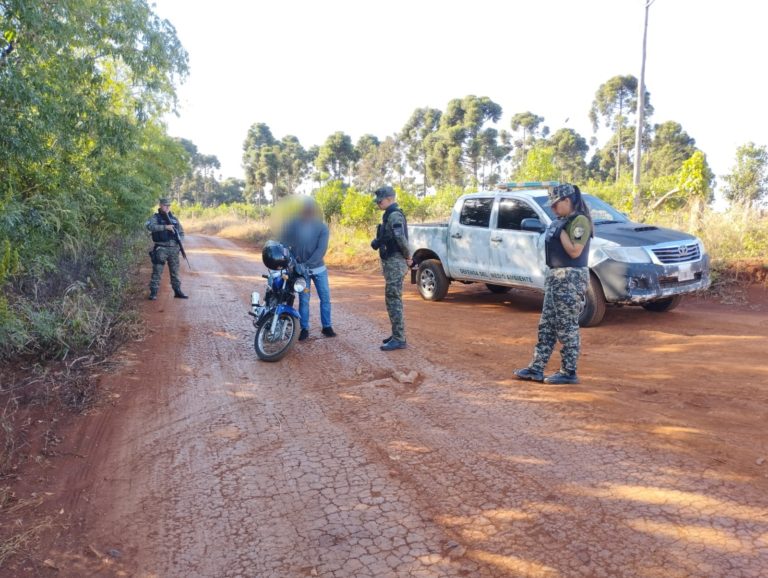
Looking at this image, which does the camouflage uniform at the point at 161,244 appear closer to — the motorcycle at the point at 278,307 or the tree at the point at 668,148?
the motorcycle at the point at 278,307

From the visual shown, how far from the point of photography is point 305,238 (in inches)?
271

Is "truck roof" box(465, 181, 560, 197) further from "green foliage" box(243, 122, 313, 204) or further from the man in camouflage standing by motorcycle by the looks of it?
"green foliage" box(243, 122, 313, 204)

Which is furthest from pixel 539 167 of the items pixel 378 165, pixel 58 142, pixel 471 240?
pixel 378 165

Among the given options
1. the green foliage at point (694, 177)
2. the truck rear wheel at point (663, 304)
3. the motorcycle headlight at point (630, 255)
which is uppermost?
the green foliage at point (694, 177)

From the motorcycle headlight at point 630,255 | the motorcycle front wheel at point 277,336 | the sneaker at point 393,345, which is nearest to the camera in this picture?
the motorcycle front wheel at point 277,336

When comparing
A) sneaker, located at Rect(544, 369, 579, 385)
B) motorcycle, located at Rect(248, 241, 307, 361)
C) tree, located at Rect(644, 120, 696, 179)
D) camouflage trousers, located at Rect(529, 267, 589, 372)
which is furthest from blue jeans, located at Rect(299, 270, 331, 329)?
tree, located at Rect(644, 120, 696, 179)

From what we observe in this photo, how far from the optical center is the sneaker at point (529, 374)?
5285 millimetres

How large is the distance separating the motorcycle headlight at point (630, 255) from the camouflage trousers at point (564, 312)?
2.49 meters

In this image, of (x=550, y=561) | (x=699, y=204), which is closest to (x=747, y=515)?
(x=550, y=561)

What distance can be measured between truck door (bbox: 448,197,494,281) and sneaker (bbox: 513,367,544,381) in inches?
151

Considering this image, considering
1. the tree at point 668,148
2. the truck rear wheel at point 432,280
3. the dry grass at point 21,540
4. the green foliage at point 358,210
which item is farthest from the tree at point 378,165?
the dry grass at point 21,540

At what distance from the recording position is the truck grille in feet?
24.3

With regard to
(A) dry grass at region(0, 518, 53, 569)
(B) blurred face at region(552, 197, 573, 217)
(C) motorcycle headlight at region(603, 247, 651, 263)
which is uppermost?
(B) blurred face at region(552, 197, 573, 217)

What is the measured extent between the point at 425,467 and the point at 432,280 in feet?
21.9
